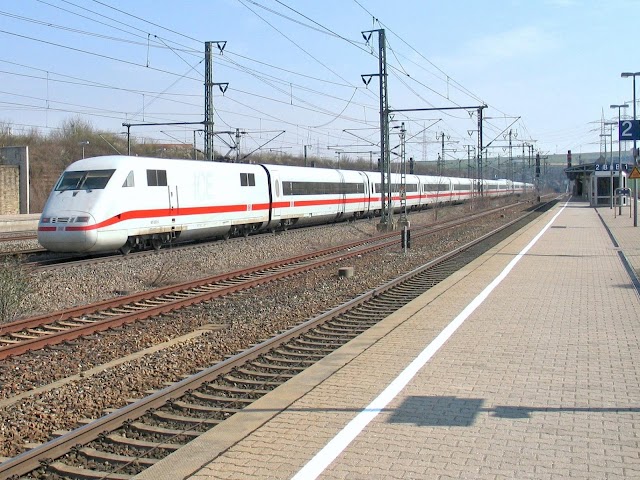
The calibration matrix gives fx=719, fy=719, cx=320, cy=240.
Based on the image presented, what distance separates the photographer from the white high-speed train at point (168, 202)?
56.3 feet

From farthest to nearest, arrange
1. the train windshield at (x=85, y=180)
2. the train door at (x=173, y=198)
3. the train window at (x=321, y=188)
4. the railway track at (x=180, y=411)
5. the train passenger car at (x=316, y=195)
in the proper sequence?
the train window at (x=321, y=188)
the train passenger car at (x=316, y=195)
the train door at (x=173, y=198)
the train windshield at (x=85, y=180)
the railway track at (x=180, y=411)

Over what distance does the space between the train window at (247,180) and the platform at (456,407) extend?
14.7m

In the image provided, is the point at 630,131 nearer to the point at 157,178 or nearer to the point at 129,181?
the point at 157,178

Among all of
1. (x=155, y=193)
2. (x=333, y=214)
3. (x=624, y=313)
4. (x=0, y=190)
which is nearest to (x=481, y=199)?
(x=333, y=214)

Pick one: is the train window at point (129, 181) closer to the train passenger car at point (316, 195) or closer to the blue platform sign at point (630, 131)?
the train passenger car at point (316, 195)

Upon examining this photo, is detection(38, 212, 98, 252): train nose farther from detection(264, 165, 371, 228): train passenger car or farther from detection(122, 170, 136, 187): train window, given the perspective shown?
detection(264, 165, 371, 228): train passenger car

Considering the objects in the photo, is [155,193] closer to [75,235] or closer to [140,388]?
[75,235]

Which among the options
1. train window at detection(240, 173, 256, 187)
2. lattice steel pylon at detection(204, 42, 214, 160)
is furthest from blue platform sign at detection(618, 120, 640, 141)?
lattice steel pylon at detection(204, 42, 214, 160)

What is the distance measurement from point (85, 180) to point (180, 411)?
502 inches

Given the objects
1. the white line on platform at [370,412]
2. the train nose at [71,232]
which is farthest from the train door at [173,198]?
the white line on platform at [370,412]

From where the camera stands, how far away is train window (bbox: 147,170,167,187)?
19219mm

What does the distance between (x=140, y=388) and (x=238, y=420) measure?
1.80 metres

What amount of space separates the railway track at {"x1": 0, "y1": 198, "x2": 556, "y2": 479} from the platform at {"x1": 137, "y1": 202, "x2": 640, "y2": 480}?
0.41 m

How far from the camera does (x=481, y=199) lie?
57.6m
